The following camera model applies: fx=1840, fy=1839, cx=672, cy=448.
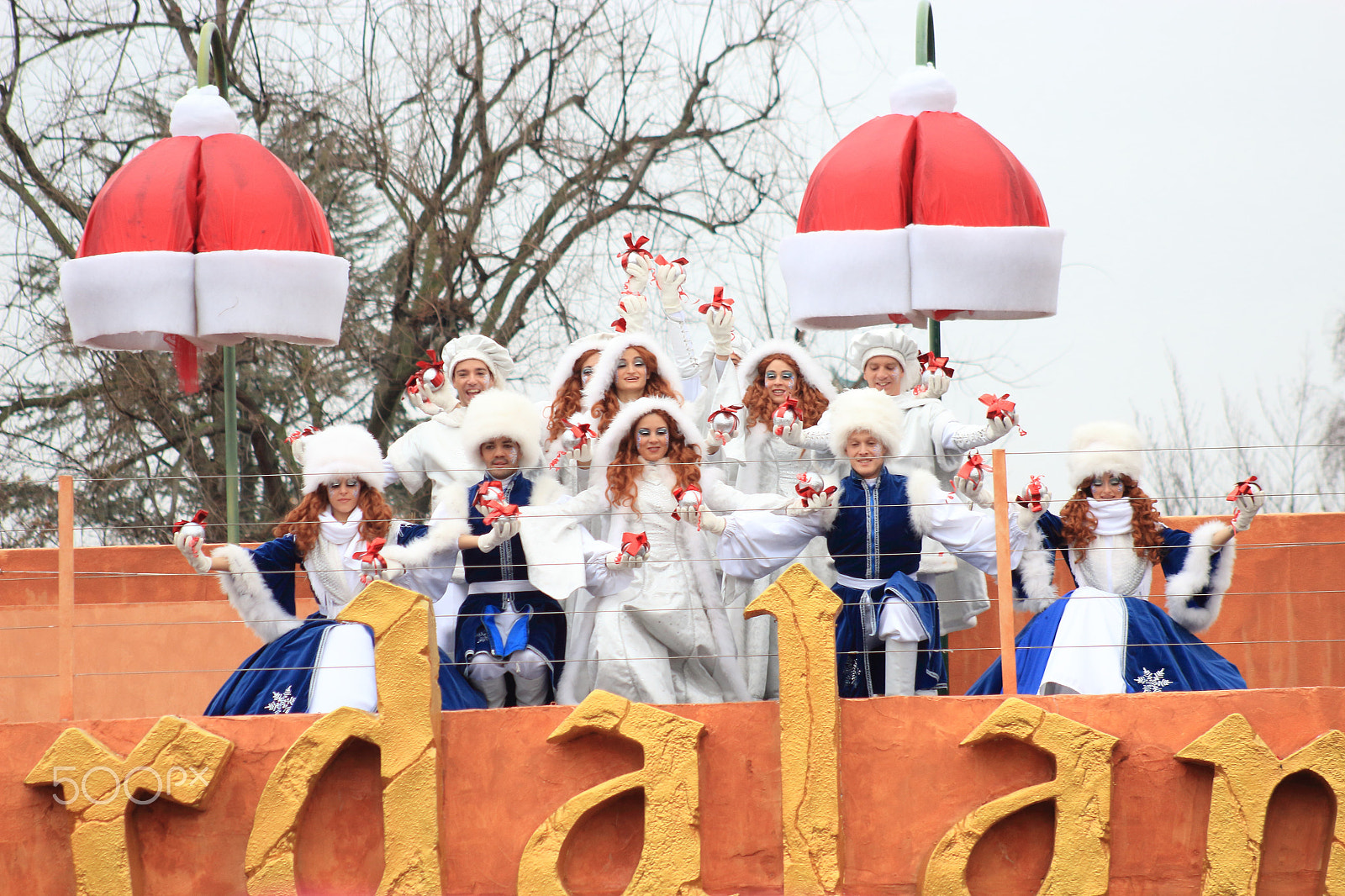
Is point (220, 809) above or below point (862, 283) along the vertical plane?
below

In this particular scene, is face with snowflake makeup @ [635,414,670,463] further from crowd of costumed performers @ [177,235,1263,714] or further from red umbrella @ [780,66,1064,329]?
red umbrella @ [780,66,1064,329]

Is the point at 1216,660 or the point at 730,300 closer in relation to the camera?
the point at 1216,660

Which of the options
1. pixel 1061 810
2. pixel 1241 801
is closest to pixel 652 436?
pixel 1061 810

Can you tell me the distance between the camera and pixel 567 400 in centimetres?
747

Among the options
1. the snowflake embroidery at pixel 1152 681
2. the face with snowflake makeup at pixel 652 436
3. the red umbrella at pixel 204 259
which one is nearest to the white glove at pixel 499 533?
the face with snowflake makeup at pixel 652 436

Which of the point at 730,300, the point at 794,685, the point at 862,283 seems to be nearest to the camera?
the point at 794,685

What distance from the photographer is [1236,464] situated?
1641 cm

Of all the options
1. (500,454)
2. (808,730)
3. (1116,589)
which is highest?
(500,454)

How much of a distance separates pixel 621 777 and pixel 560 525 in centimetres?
120

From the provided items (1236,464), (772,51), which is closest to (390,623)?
(772,51)

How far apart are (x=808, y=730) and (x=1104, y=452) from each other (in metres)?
1.61

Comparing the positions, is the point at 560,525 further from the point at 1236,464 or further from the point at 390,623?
the point at 1236,464

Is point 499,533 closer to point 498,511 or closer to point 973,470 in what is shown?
point 498,511

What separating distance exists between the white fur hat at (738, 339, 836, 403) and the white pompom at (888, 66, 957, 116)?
1.03m
